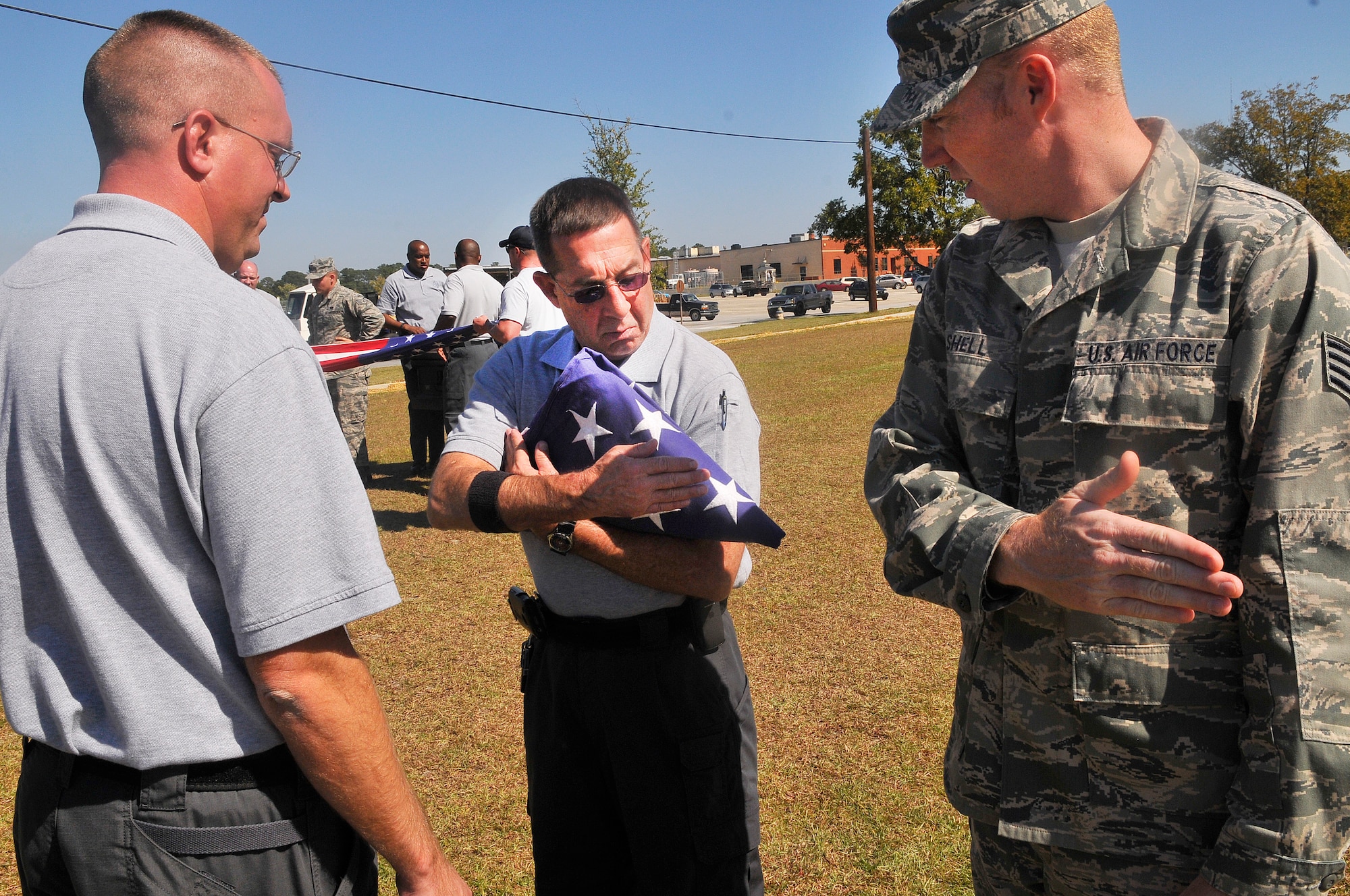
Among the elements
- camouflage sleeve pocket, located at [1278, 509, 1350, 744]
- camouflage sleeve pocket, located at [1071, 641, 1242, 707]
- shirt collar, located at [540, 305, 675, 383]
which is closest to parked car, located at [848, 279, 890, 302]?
shirt collar, located at [540, 305, 675, 383]

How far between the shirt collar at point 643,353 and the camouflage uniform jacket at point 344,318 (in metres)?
7.73

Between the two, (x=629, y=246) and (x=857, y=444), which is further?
(x=857, y=444)

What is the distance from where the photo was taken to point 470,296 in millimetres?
9055

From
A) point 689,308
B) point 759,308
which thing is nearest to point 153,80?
point 689,308

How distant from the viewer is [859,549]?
6.48 metres

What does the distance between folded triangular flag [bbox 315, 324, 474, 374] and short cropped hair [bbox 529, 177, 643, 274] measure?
6298mm

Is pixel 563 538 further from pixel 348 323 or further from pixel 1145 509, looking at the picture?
pixel 348 323

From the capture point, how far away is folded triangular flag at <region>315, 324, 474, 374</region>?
8.67 meters

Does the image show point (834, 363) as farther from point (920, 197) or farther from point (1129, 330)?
point (920, 197)

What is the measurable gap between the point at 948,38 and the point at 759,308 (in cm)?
5701

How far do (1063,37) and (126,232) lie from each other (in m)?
1.73

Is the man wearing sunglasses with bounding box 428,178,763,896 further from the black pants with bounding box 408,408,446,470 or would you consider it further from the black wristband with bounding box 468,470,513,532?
the black pants with bounding box 408,408,446,470

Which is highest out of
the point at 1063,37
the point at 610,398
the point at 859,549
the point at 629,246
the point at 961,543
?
the point at 1063,37

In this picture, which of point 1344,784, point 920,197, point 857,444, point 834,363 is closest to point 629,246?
point 1344,784
